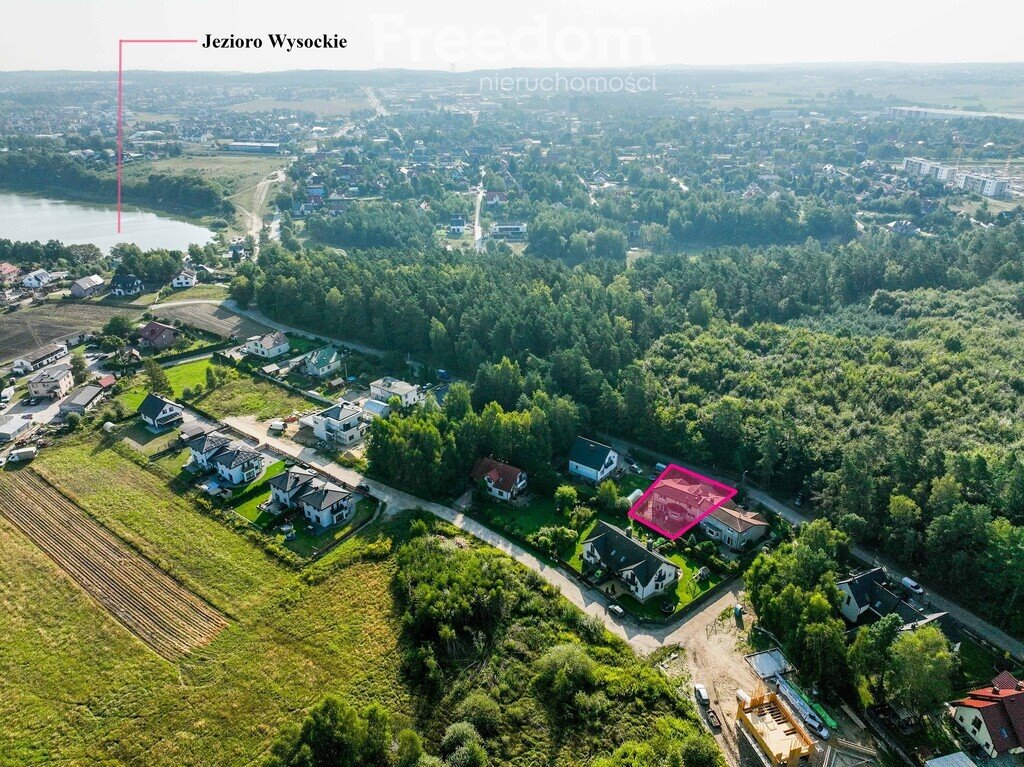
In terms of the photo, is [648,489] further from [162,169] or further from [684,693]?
[162,169]

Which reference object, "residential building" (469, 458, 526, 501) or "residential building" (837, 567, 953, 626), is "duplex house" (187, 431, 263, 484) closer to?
"residential building" (469, 458, 526, 501)

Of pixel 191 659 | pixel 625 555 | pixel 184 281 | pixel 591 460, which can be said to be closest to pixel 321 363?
pixel 591 460

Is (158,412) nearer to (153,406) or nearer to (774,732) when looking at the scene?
(153,406)

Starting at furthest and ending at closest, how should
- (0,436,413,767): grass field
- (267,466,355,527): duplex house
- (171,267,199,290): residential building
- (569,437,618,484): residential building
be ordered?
1. (171,267,199,290): residential building
2. (569,437,618,484): residential building
3. (267,466,355,527): duplex house
4. (0,436,413,767): grass field

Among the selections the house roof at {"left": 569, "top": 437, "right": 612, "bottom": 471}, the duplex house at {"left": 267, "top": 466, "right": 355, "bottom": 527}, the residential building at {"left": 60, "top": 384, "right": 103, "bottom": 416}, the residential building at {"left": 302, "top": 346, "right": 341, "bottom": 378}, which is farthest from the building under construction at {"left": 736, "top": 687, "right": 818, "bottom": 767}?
the residential building at {"left": 60, "top": 384, "right": 103, "bottom": 416}

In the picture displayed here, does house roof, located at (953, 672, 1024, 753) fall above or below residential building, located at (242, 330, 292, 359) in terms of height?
below

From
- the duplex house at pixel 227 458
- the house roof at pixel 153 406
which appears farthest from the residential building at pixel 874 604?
the house roof at pixel 153 406

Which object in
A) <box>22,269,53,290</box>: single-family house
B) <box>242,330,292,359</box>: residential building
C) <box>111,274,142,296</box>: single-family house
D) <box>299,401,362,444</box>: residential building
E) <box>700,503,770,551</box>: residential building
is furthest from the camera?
<box>22,269,53,290</box>: single-family house
